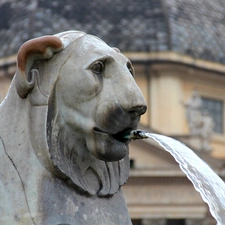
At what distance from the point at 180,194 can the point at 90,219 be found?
4227cm

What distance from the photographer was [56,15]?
51.5m

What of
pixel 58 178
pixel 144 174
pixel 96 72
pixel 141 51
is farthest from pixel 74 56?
pixel 141 51

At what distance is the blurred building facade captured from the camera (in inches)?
1959

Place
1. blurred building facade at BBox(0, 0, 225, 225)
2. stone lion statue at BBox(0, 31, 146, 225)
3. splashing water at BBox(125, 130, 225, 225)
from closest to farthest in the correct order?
1. stone lion statue at BBox(0, 31, 146, 225)
2. splashing water at BBox(125, 130, 225, 225)
3. blurred building facade at BBox(0, 0, 225, 225)

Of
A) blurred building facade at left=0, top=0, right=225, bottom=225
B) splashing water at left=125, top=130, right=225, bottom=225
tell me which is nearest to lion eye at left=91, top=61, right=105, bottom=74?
splashing water at left=125, top=130, right=225, bottom=225

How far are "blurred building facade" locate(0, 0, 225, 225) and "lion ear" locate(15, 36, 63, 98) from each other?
43.1 metres

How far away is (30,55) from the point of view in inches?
198

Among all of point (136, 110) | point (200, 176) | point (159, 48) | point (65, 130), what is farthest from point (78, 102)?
point (159, 48)

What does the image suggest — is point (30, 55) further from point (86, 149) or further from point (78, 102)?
point (86, 149)

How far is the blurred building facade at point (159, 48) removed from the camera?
4975 centimetres

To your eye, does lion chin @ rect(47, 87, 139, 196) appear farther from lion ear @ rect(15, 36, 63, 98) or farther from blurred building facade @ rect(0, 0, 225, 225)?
blurred building facade @ rect(0, 0, 225, 225)

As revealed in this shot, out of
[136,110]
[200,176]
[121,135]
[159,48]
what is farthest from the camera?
[159,48]

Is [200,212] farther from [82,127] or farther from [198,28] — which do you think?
[82,127]

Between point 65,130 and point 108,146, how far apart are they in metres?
0.18
